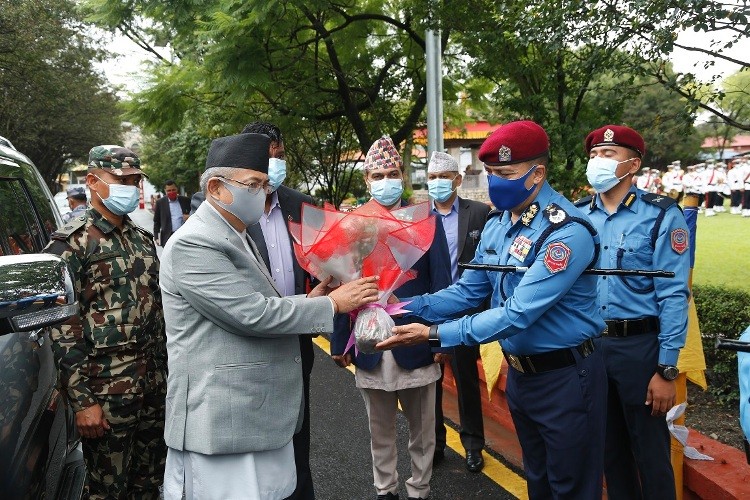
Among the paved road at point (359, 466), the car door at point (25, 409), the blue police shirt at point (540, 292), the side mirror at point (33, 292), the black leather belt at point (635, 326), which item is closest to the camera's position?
the side mirror at point (33, 292)

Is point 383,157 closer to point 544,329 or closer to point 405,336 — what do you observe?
point 405,336

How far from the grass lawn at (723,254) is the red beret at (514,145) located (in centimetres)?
397

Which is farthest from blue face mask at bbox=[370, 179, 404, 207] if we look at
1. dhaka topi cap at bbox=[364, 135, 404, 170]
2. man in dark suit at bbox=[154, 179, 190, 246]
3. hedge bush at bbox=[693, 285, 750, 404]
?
man in dark suit at bbox=[154, 179, 190, 246]

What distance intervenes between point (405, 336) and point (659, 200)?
154 centimetres

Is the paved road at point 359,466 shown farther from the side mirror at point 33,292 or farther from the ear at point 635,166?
the side mirror at point 33,292

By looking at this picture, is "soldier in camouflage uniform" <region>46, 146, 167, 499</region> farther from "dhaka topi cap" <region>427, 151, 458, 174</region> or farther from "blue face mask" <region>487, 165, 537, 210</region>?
"dhaka topi cap" <region>427, 151, 458, 174</region>

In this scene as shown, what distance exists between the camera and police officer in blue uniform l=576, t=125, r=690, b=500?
2992mm

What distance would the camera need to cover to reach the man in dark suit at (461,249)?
4184 millimetres

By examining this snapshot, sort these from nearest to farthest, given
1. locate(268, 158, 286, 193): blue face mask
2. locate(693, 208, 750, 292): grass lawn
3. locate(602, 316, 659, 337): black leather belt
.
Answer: locate(602, 316, 659, 337): black leather belt, locate(268, 158, 286, 193): blue face mask, locate(693, 208, 750, 292): grass lawn

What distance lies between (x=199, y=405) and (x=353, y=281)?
76 centimetres

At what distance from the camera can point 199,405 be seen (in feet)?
7.40

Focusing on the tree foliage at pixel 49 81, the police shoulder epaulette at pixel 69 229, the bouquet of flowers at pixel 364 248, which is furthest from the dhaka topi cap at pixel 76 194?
the bouquet of flowers at pixel 364 248

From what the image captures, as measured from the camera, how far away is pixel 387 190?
3.71 metres

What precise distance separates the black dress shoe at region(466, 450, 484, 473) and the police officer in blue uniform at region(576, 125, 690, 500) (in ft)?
3.06
